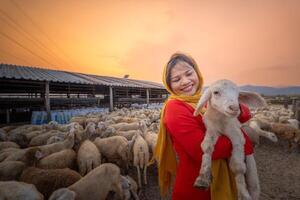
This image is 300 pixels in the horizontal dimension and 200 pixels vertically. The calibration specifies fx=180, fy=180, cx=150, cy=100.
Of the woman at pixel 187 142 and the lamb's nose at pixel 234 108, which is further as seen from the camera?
the woman at pixel 187 142

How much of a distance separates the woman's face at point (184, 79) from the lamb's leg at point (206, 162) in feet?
1.92

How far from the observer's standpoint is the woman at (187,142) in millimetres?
1575

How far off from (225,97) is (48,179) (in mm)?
3129

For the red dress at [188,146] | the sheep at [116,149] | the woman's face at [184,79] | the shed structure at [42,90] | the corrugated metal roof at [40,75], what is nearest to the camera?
the red dress at [188,146]

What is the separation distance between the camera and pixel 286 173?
5.63 metres

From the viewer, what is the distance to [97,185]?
307 centimetres

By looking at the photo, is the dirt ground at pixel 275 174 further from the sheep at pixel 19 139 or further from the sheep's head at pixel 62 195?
the sheep at pixel 19 139

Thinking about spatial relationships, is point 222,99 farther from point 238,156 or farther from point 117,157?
point 117,157

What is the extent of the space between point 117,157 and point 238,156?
409cm

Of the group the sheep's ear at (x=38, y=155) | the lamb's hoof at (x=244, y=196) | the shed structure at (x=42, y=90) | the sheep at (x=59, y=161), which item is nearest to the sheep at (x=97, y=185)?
the sheep at (x=59, y=161)

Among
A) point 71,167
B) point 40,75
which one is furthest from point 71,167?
point 40,75

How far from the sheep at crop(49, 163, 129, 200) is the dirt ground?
1.25m

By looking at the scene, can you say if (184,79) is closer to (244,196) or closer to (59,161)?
(244,196)

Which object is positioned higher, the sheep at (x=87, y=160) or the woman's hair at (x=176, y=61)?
the woman's hair at (x=176, y=61)
